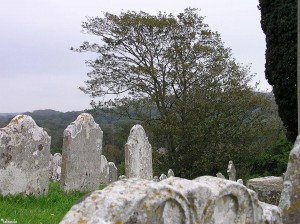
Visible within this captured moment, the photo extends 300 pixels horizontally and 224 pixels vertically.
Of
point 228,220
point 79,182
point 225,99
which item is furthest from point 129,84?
point 228,220

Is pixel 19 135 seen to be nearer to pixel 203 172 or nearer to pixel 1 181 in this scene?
pixel 1 181

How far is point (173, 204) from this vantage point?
333 cm

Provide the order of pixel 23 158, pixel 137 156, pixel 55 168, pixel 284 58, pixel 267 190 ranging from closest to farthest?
1. pixel 267 190
2. pixel 23 158
3. pixel 137 156
4. pixel 284 58
5. pixel 55 168

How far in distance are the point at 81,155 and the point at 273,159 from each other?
59.3ft

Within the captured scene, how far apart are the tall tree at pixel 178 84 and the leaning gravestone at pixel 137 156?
39.5 feet

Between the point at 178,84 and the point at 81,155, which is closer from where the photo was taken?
the point at 81,155

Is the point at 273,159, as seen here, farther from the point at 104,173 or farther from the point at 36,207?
the point at 36,207

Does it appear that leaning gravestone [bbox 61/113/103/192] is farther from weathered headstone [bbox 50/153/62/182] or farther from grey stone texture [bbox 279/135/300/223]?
weathered headstone [bbox 50/153/62/182]

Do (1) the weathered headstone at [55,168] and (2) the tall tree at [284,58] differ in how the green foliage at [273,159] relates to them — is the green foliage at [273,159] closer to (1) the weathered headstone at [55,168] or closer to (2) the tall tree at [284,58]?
(1) the weathered headstone at [55,168]

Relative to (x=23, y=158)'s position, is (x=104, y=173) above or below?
below

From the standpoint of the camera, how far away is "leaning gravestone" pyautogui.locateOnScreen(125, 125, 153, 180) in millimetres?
14102

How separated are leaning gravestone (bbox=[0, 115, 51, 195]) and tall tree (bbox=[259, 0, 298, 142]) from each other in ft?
29.5

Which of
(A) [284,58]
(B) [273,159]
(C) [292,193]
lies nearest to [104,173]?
(A) [284,58]

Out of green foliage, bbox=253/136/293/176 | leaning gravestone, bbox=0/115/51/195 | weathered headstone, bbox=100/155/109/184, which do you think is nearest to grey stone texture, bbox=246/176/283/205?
leaning gravestone, bbox=0/115/51/195
